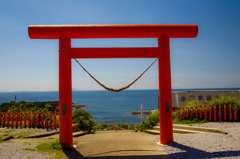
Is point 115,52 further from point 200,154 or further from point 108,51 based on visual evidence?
point 200,154

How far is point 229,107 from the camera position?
9.46 m

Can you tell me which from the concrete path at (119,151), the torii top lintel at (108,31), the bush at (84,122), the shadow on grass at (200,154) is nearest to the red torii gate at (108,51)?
the torii top lintel at (108,31)

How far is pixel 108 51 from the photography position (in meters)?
5.71

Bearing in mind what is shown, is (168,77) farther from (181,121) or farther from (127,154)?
(181,121)

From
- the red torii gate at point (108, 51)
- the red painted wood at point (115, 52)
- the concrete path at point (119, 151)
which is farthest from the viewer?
the red painted wood at point (115, 52)

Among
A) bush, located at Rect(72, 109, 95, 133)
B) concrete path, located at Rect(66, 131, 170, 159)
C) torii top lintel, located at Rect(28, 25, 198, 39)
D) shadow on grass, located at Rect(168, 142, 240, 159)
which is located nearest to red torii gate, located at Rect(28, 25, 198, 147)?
torii top lintel, located at Rect(28, 25, 198, 39)

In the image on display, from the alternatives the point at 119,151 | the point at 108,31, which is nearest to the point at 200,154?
the point at 119,151

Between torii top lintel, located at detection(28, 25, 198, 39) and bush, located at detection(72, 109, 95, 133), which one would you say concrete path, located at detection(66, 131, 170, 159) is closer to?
torii top lintel, located at detection(28, 25, 198, 39)

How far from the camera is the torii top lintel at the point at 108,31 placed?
5.57 m

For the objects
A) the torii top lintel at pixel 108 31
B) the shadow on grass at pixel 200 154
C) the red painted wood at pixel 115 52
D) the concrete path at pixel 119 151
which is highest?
the torii top lintel at pixel 108 31

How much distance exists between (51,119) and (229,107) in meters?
9.03

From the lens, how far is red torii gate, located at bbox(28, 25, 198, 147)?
18.2 ft

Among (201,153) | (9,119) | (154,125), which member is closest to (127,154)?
(201,153)

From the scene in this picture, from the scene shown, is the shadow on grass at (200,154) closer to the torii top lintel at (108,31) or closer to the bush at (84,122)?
the torii top lintel at (108,31)
